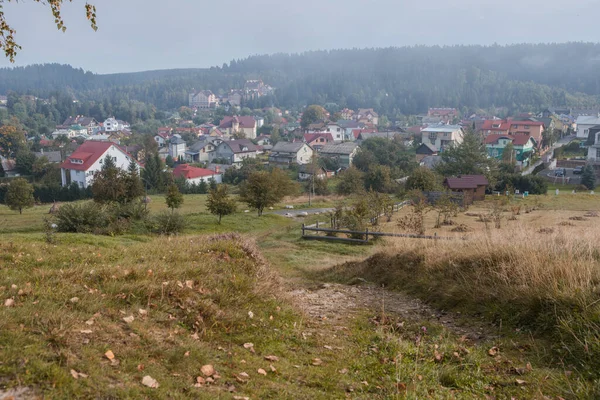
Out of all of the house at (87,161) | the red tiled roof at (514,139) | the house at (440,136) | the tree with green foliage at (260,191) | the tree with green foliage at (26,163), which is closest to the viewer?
the tree with green foliage at (260,191)

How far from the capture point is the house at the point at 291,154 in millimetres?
64750

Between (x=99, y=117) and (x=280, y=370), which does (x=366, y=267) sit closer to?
(x=280, y=370)

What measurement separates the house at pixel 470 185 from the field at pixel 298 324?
2812 centimetres

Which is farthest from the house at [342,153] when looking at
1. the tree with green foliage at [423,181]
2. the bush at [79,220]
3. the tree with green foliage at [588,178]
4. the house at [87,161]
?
the bush at [79,220]

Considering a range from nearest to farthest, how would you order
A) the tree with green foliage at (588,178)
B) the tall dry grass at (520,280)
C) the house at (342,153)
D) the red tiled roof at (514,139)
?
the tall dry grass at (520,280), the tree with green foliage at (588,178), the red tiled roof at (514,139), the house at (342,153)

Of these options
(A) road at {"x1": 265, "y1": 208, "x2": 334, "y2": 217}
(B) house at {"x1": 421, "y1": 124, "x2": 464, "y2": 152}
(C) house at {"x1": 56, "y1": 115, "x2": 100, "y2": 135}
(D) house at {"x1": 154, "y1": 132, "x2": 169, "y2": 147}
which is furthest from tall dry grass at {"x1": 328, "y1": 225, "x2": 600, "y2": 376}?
(C) house at {"x1": 56, "y1": 115, "x2": 100, "y2": 135}

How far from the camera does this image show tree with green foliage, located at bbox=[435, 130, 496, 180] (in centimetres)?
4397

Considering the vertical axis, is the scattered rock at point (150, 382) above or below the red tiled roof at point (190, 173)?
above

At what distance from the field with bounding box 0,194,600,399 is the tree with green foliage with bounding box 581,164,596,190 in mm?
41890

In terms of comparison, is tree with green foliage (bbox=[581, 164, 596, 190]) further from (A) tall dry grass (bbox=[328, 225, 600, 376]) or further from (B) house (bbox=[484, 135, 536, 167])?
(A) tall dry grass (bbox=[328, 225, 600, 376])

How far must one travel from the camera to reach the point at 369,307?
6.79 meters

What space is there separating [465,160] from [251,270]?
4062 centimetres

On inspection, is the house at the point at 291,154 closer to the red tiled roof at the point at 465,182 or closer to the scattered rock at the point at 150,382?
the red tiled roof at the point at 465,182

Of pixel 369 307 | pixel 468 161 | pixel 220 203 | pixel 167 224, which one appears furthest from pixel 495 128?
pixel 369 307
